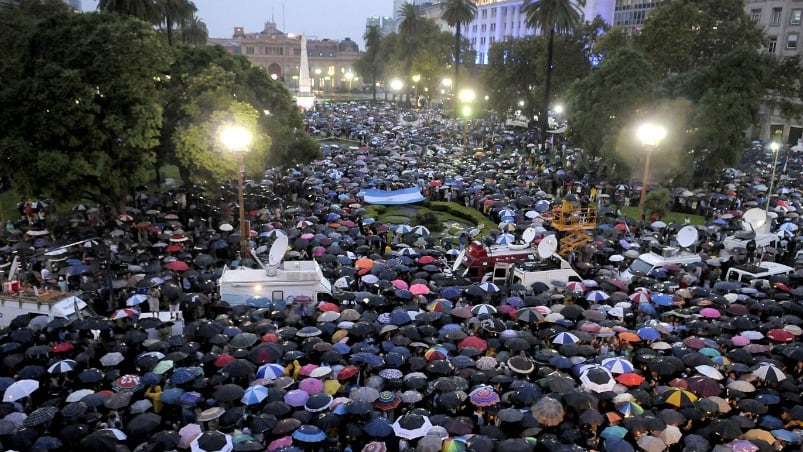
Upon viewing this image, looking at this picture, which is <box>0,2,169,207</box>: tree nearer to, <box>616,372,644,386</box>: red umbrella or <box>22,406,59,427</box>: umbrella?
<box>22,406,59,427</box>: umbrella

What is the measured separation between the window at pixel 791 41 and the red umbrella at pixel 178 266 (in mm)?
62283

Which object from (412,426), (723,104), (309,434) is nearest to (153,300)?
(309,434)

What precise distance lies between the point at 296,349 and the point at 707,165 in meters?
31.5

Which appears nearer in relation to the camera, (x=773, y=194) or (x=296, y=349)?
(x=296, y=349)

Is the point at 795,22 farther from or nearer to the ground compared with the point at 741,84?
farther from the ground

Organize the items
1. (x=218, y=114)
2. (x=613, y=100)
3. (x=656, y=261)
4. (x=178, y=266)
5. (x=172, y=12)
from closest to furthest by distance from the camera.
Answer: (x=178, y=266), (x=656, y=261), (x=218, y=114), (x=613, y=100), (x=172, y=12)

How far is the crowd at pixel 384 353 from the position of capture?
11.8m

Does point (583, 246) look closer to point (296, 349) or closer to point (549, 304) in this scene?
point (549, 304)

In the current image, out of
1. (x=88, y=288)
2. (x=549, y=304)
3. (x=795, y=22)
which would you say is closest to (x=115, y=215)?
(x=88, y=288)

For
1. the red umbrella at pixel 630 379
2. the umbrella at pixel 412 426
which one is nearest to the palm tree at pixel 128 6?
the umbrella at pixel 412 426

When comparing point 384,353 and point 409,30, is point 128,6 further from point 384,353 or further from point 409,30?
point 409,30

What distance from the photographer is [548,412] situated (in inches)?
464

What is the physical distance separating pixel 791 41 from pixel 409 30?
47.3 m

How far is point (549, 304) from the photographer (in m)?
18.9
